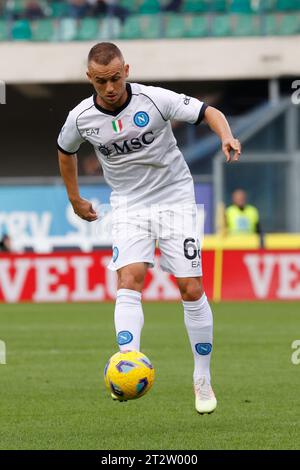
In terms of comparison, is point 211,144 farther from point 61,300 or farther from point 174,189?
point 174,189

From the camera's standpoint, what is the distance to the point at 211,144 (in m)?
28.7

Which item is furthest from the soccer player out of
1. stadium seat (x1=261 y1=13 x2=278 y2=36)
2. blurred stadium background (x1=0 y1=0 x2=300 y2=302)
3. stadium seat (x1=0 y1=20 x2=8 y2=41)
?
stadium seat (x1=0 y1=20 x2=8 y2=41)

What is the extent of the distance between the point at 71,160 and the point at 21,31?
24.3 m

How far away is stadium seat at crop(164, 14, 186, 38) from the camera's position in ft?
101

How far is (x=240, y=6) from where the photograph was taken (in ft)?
101

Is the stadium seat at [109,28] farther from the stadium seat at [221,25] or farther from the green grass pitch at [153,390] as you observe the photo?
the green grass pitch at [153,390]

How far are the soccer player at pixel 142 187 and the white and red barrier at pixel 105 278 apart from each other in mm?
12093

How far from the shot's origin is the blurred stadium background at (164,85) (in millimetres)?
27375

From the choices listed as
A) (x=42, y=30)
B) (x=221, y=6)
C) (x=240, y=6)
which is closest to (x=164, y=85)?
(x=221, y=6)

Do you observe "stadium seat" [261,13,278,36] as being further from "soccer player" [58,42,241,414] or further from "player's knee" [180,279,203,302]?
"player's knee" [180,279,203,302]

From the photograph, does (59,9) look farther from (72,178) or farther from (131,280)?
(131,280)

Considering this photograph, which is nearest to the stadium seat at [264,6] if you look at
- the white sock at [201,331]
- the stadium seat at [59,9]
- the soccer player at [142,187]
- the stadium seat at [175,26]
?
the stadium seat at [175,26]

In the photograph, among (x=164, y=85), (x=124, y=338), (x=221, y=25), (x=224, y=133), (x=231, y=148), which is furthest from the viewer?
(x=164, y=85)
